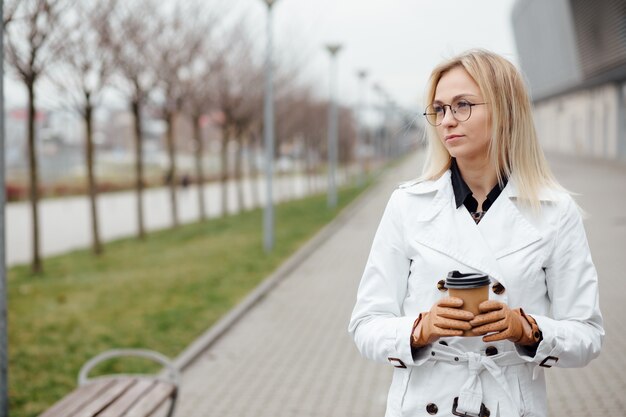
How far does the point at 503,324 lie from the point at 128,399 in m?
3.08

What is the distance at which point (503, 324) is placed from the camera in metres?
1.90

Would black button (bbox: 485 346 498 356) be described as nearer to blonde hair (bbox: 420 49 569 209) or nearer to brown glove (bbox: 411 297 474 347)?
brown glove (bbox: 411 297 474 347)

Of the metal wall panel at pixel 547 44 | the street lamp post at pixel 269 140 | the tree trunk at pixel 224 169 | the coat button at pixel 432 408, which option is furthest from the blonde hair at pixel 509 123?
the metal wall panel at pixel 547 44

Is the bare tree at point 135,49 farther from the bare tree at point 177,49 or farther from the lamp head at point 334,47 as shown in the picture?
the lamp head at point 334,47

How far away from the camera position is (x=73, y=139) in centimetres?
9462

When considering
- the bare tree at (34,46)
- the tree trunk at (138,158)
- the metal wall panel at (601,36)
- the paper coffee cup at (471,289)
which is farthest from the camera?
the metal wall panel at (601,36)

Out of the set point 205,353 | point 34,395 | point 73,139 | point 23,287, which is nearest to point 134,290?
point 23,287

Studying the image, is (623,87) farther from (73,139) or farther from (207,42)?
(73,139)

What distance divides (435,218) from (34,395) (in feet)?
15.6

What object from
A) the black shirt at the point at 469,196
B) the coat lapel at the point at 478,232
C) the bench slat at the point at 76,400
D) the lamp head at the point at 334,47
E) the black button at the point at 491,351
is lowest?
the bench slat at the point at 76,400

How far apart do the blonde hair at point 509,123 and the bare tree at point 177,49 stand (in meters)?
15.9

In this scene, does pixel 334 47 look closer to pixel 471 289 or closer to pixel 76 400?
pixel 76 400

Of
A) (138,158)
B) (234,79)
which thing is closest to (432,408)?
(138,158)

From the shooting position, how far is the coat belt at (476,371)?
6.73ft
